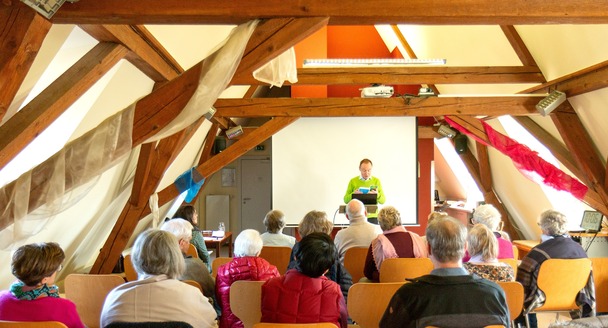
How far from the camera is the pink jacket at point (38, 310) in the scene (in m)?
2.30

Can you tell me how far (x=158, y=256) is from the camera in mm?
2340

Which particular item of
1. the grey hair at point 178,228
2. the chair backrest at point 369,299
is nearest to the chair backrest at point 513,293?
the chair backrest at point 369,299

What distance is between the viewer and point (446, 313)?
210 centimetres

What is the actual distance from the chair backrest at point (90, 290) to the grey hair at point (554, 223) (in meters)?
2.96

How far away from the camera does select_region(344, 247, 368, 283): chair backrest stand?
4.34 meters

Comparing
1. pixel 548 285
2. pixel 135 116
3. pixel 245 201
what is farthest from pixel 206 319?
pixel 245 201

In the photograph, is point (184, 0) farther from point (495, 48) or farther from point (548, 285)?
point (495, 48)

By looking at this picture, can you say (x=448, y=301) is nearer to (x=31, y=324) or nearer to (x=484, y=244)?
(x=484, y=244)

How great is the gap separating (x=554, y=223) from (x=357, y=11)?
6.97ft

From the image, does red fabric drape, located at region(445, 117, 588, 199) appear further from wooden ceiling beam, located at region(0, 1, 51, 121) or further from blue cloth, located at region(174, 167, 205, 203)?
wooden ceiling beam, located at region(0, 1, 51, 121)

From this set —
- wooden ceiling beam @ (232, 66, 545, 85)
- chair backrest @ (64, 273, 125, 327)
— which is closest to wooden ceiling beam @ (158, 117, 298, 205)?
wooden ceiling beam @ (232, 66, 545, 85)

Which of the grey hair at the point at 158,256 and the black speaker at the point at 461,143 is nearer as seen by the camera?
the grey hair at the point at 158,256

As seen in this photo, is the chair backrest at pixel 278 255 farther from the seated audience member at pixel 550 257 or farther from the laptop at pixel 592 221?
the laptop at pixel 592 221

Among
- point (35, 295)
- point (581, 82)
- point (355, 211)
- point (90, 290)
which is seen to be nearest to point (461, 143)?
point (581, 82)
